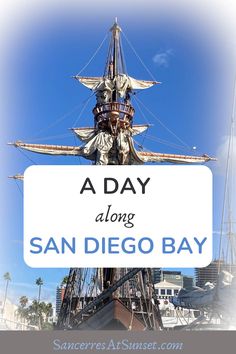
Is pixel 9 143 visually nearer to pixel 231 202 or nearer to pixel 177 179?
pixel 177 179

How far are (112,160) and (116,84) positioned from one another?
1.49 m

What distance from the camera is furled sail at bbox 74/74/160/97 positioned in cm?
699

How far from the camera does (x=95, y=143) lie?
8672 mm

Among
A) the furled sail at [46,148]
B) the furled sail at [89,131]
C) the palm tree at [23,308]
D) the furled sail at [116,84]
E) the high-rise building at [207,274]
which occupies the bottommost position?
the palm tree at [23,308]

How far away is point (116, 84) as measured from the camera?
888 centimetres

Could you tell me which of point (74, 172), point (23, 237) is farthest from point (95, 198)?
point (23, 237)

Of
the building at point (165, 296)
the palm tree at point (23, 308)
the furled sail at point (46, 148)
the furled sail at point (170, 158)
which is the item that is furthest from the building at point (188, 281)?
the furled sail at point (46, 148)

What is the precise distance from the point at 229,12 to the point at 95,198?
238 cm

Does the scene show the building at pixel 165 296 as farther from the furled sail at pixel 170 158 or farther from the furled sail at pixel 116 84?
the furled sail at pixel 116 84

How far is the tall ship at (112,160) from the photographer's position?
6.50m

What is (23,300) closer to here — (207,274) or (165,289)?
(207,274)

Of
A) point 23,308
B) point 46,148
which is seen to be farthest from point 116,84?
point 23,308

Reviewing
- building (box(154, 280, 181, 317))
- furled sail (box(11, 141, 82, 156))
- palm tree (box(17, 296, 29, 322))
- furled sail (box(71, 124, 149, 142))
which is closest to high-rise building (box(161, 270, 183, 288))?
building (box(154, 280, 181, 317))

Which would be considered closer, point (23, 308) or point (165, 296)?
point (23, 308)
